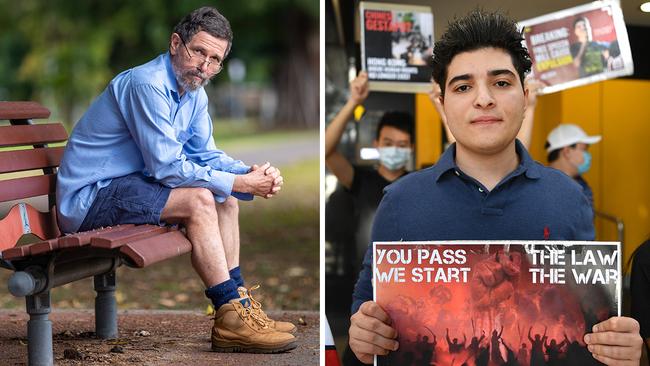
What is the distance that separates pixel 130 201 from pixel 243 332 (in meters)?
0.64

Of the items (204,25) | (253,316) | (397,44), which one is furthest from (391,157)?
(204,25)

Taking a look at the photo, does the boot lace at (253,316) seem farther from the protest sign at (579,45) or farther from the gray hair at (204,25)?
the protest sign at (579,45)

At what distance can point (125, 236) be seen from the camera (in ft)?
11.0

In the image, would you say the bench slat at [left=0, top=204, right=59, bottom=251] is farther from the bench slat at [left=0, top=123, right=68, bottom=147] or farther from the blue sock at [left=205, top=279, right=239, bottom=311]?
the blue sock at [left=205, top=279, right=239, bottom=311]

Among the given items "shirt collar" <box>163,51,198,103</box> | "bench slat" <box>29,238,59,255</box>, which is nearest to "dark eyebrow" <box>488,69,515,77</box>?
"shirt collar" <box>163,51,198,103</box>

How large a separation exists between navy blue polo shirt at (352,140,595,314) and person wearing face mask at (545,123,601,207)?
176cm

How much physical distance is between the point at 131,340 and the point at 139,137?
1165 millimetres

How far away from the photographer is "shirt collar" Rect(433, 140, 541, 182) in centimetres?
305

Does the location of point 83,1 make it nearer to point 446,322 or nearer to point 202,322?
point 202,322

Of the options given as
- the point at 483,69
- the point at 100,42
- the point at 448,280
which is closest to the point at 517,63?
the point at 483,69

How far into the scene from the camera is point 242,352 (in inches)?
146

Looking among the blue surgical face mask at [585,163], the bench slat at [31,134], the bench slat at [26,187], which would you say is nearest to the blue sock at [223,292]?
the bench slat at [26,187]

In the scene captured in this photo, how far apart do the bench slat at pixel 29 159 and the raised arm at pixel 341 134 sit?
114 centimetres

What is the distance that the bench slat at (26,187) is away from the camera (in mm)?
3796
